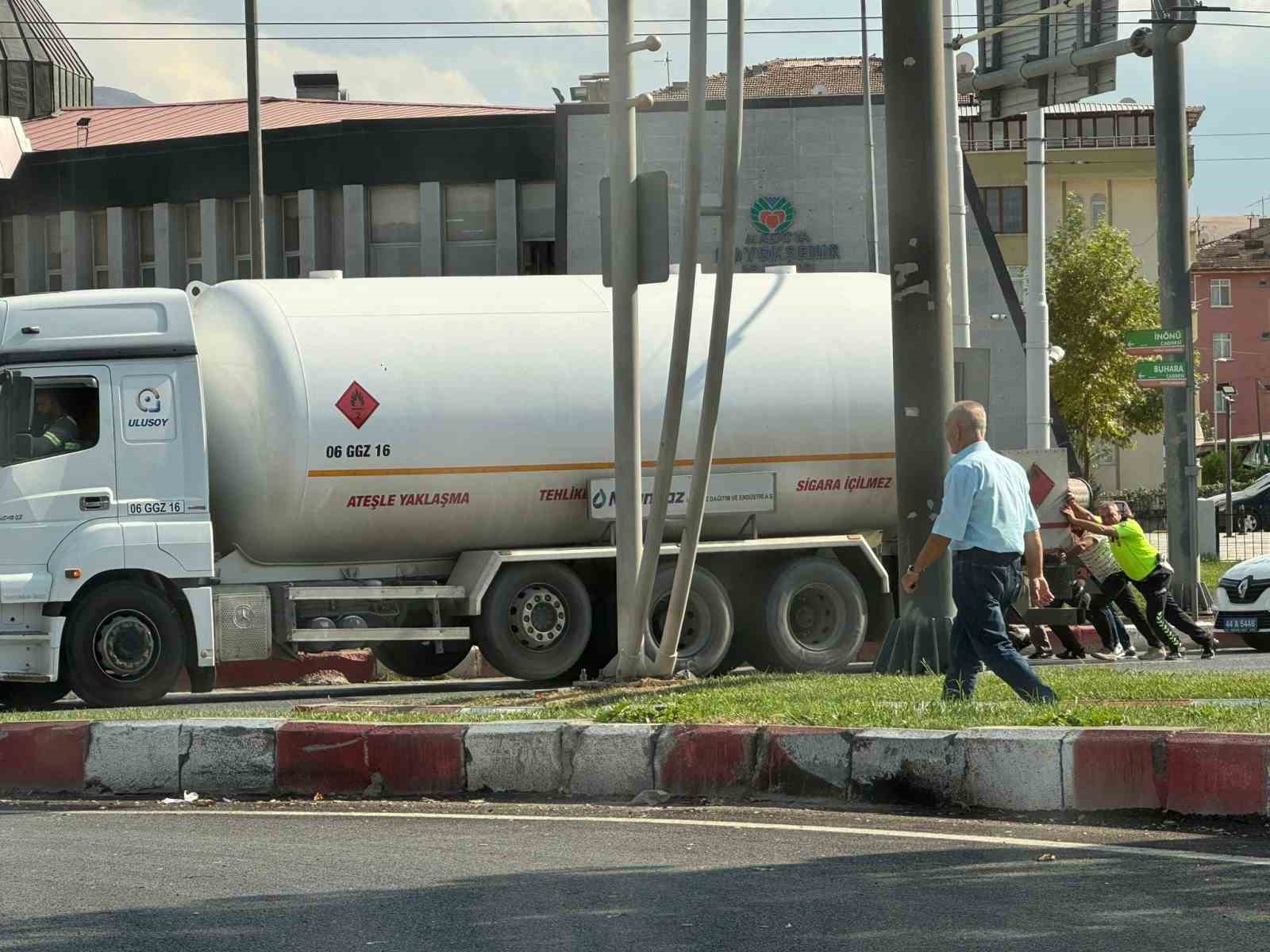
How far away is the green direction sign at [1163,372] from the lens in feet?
65.6

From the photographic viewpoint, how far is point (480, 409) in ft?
50.6

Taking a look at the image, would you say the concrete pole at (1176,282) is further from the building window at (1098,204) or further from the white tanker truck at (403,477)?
the building window at (1098,204)

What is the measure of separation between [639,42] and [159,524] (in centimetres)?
530

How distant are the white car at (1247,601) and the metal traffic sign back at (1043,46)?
5512mm

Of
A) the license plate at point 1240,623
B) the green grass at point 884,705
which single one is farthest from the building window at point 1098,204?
the green grass at point 884,705

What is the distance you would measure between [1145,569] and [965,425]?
333 inches

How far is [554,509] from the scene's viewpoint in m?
15.7

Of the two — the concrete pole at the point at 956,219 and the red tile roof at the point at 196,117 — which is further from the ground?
the red tile roof at the point at 196,117

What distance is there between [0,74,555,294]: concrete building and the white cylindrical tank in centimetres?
2039

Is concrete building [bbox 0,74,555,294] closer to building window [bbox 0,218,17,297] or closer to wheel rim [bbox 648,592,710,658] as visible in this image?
building window [bbox 0,218,17,297]

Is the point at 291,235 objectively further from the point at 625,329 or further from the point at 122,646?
the point at 625,329

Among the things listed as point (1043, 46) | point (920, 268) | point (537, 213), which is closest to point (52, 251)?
point (537, 213)

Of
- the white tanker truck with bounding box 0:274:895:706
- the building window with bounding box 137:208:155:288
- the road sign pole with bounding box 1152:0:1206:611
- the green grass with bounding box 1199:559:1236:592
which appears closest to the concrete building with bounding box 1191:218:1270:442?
the building window with bounding box 137:208:155:288

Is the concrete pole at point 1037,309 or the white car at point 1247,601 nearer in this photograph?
the white car at point 1247,601
